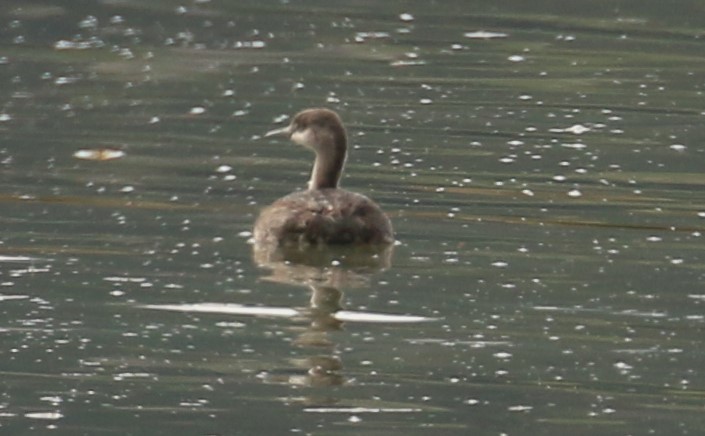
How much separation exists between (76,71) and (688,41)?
15.6ft

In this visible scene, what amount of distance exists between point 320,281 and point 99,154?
3.22m

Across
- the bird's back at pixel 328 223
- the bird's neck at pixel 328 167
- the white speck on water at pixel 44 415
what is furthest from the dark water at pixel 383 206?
the bird's neck at pixel 328 167

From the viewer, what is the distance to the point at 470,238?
11.2m

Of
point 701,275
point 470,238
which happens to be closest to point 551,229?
point 470,238

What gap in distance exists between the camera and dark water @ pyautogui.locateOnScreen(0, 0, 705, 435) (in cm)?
835

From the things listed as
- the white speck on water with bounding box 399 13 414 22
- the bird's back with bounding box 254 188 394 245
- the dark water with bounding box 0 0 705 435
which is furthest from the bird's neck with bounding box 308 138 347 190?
the white speck on water with bounding box 399 13 414 22

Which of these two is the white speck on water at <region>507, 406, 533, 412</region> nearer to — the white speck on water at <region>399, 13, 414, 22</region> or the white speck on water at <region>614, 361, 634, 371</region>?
the white speck on water at <region>614, 361, 634, 371</region>

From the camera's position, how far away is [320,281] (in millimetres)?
10289

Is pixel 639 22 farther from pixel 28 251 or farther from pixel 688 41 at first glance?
pixel 28 251

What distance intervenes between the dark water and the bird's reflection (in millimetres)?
21

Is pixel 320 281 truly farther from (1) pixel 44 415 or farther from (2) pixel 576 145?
(2) pixel 576 145

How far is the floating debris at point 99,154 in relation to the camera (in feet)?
43.1

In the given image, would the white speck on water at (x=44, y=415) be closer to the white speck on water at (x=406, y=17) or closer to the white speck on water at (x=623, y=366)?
the white speck on water at (x=623, y=366)

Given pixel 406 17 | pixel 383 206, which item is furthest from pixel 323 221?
pixel 406 17
